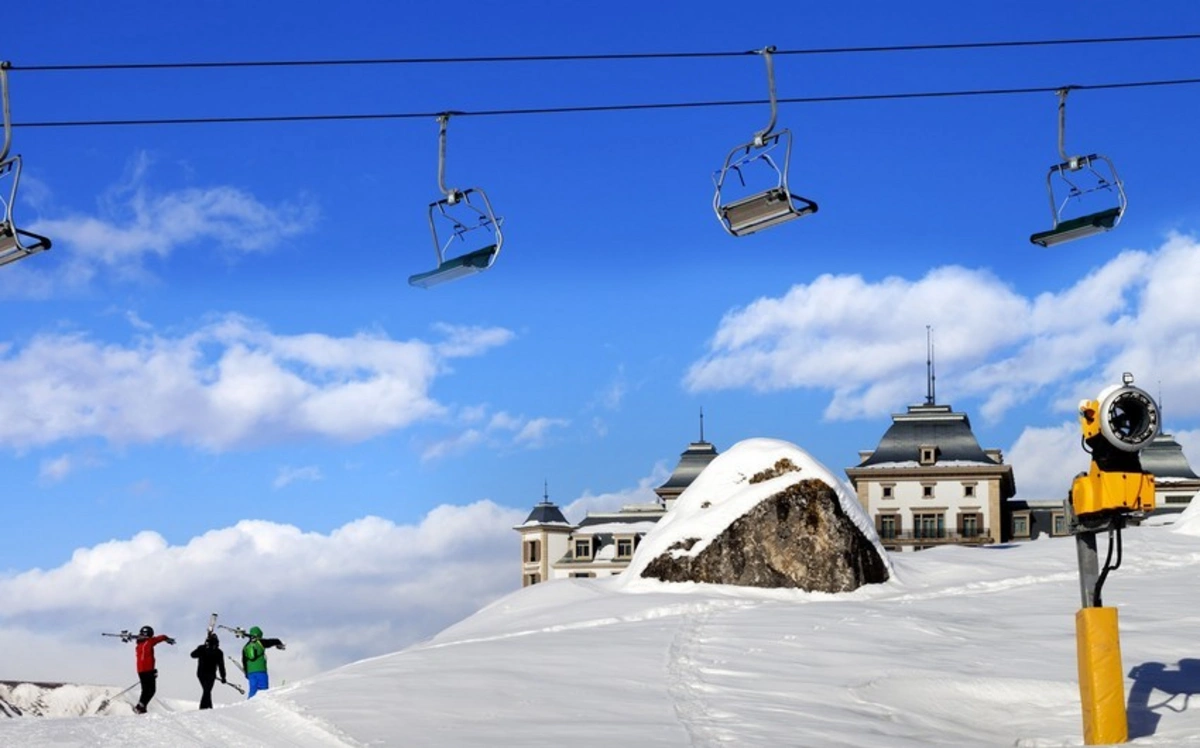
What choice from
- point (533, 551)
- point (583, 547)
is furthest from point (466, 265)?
point (533, 551)

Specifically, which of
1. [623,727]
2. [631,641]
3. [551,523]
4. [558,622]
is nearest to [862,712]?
[623,727]

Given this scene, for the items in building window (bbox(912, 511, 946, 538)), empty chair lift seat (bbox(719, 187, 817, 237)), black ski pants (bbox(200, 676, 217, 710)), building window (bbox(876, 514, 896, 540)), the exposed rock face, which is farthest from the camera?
building window (bbox(912, 511, 946, 538))

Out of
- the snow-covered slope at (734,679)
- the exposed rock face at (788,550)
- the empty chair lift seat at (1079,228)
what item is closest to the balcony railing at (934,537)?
the snow-covered slope at (734,679)

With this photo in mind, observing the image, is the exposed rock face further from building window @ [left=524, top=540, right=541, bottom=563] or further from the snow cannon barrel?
building window @ [left=524, top=540, right=541, bottom=563]

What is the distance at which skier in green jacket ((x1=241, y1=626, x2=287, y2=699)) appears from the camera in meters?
27.3

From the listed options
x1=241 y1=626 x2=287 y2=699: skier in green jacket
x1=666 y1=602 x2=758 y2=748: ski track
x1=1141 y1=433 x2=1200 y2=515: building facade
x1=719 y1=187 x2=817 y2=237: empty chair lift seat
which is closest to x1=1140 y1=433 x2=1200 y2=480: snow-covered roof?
x1=1141 y1=433 x2=1200 y2=515: building facade

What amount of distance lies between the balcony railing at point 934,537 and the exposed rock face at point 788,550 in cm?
6765

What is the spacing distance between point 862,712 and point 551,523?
98308 millimetres

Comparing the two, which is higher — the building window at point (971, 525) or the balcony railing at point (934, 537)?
the building window at point (971, 525)

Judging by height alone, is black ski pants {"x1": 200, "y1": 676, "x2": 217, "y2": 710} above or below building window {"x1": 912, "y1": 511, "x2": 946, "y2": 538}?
below

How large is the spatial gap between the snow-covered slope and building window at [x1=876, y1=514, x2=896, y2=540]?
66.7 m

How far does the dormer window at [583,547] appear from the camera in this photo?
115 metres

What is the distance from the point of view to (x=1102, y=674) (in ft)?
63.1

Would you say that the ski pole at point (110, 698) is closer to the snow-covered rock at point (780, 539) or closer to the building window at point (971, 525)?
the snow-covered rock at point (780, 539)
